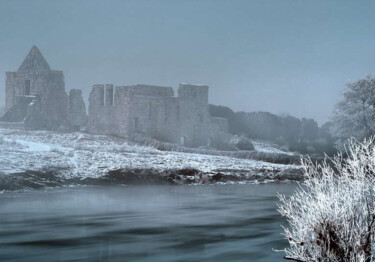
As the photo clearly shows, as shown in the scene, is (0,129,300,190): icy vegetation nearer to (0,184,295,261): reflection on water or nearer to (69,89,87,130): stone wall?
(0,184,295,261): reflection on water

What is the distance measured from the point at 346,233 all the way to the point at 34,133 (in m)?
27.3

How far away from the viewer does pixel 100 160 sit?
2566 centimetres

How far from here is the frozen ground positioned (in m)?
23.2

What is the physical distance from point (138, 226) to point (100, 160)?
37.5 ft

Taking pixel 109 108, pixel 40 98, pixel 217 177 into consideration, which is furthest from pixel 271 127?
pixel 217 177

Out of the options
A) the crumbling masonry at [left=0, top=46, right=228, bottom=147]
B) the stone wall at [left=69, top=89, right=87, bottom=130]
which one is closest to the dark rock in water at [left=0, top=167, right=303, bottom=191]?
the crumbling masonry at [left=0, top=46, right=228, bottom=147]

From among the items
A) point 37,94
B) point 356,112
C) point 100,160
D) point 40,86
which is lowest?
point 100,160

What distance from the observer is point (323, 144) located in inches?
1687

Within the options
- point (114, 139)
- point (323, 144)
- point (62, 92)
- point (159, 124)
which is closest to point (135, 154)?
point (114, 139)

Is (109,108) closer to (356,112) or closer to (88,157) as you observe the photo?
(88,157)

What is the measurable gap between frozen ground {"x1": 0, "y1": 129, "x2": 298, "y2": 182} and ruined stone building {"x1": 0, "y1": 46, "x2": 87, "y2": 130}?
383cm

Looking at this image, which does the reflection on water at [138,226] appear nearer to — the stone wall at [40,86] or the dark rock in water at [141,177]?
the dark rock in water at [141,177]

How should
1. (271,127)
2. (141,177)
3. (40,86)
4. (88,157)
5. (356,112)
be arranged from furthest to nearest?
(271,127), (40,86), (356,112), (88,157), (141,177)

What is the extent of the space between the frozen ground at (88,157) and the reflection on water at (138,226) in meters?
2.83
